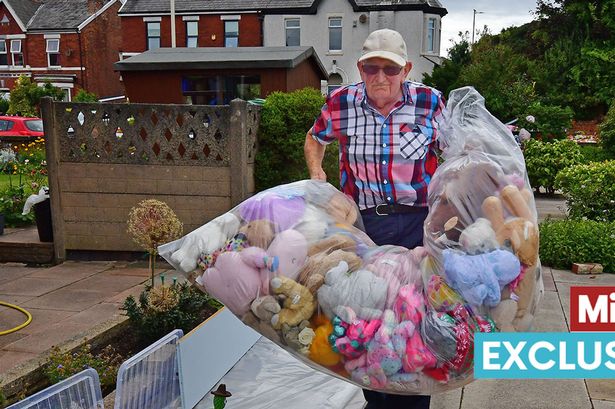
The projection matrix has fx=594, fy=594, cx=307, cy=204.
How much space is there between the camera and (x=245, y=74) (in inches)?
416

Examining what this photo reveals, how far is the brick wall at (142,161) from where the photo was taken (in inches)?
247

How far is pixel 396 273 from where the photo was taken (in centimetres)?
221

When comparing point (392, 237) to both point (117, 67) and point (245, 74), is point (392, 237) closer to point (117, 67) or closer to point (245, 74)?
point (245, 74)

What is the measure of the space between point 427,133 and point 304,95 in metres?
4.35

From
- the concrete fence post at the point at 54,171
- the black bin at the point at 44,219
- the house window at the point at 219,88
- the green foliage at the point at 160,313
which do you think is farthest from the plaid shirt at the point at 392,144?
the house window at the point at 219,88

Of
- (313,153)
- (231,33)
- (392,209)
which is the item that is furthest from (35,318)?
(231,33)


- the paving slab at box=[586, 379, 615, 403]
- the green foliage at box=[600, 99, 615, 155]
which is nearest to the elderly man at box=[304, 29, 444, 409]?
the paving slab at box=[586, 379, 615, 403]

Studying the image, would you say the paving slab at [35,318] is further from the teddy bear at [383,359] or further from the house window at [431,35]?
the house window at [431,35]

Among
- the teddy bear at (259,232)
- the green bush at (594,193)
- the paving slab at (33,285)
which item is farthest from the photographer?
the green bush at (594,193)

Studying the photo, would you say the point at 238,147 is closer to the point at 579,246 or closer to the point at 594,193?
the point at 579,246

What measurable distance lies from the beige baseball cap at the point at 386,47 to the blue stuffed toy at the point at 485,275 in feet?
3.29

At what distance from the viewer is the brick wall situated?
6.28 metres

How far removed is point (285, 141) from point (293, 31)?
66.7 ft

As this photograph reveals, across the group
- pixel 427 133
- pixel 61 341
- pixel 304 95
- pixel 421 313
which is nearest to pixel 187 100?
pixel 304 95
